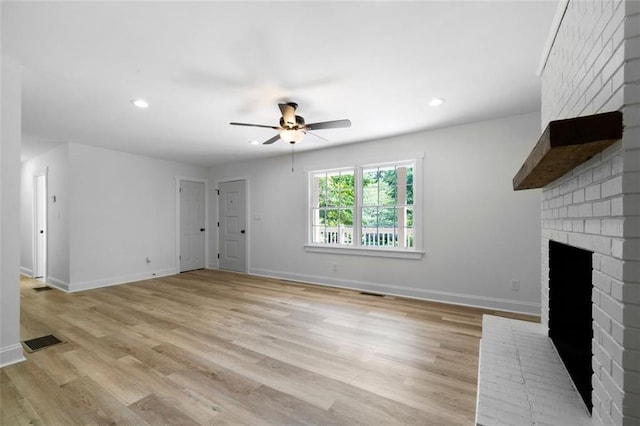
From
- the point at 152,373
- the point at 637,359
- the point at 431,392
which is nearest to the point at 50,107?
the point at 152,373

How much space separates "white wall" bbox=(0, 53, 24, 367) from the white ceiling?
0.86ft

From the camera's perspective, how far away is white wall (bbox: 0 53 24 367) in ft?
6.99

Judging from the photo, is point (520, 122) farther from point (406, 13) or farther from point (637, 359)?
point (637, 359)

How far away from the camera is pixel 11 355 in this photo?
2195mm

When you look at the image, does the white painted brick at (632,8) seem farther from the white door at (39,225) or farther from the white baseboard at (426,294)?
the white door at (39,225)

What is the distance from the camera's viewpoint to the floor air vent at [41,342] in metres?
2.48

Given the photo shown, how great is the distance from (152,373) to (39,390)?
2.33ft

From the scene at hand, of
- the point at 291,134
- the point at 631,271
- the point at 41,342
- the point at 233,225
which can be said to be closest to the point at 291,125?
the point at 291,134

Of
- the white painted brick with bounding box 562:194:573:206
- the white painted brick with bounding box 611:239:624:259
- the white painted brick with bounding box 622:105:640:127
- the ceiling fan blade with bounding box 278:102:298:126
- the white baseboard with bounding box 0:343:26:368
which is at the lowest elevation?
the white baseboard with bounding box 0:343:26:368

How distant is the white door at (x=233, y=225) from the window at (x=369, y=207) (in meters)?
1.83

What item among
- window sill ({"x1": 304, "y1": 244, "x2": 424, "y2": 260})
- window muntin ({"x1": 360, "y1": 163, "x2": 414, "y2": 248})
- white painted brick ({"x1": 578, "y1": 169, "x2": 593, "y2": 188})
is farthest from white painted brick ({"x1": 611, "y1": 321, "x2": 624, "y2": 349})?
window muntin ({"x1": 360, "y1": 163, "x2": 414, "y2": 248})

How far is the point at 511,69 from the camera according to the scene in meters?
2.30

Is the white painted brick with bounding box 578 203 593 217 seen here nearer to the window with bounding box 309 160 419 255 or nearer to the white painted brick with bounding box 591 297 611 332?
the white painted brick with bounding box 591 297 611 332

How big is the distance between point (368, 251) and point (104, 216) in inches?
190
